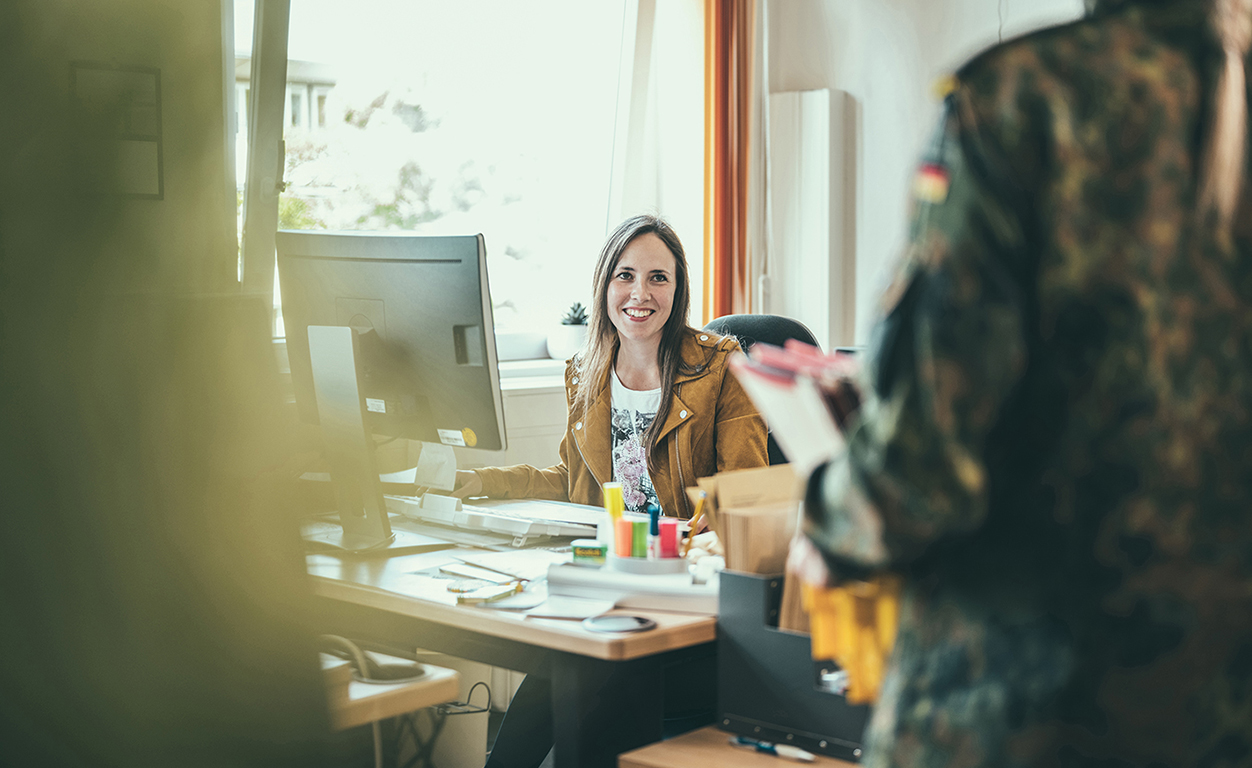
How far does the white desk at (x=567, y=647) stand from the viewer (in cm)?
159

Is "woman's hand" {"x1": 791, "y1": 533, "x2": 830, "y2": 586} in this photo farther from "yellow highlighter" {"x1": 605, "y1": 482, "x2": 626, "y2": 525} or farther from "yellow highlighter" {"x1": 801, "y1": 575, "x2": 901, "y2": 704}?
"yellow highlighter" {"x1": 605, "y1": 482, "x2": 626, "y2": 525}

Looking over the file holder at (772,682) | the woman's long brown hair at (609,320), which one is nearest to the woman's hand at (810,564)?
the file holder at (772,682)

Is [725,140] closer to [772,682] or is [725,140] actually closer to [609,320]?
[609,320]

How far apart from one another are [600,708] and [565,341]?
2.33 m

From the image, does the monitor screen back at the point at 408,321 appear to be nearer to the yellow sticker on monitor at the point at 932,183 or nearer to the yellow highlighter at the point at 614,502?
the yellow highlighter at the point at 614,502

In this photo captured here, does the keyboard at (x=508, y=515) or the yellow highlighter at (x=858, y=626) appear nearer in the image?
the yellow highlighter at (x=858, y=626)

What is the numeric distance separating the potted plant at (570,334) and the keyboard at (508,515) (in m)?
1.33

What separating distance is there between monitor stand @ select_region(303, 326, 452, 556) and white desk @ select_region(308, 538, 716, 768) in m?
0.22

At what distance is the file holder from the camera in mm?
1455

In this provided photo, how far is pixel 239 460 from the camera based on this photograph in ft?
2.80

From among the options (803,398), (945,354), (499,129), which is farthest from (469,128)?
(945,354)

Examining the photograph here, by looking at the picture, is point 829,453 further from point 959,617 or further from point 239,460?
point 239,460

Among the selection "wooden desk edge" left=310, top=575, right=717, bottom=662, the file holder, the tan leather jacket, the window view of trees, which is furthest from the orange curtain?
the file holder

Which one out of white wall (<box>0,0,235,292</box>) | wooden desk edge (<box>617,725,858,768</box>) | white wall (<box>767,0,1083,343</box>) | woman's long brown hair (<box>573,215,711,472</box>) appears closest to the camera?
white wall (<box>0,0,235,292</box>)
